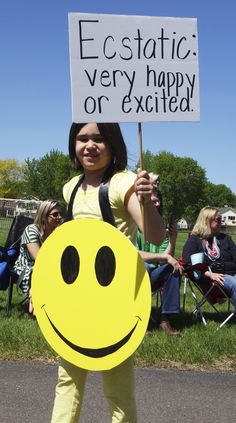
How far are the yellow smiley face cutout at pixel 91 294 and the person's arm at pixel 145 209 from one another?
106mm

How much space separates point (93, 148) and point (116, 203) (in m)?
0.30

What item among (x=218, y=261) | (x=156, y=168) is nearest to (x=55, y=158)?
(x=156, y=168)

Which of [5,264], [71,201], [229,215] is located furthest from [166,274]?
[229,215]

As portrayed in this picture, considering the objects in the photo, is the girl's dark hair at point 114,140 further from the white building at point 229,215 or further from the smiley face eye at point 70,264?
the white building at point 229,215

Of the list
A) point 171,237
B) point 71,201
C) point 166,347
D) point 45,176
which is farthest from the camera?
point 45,176

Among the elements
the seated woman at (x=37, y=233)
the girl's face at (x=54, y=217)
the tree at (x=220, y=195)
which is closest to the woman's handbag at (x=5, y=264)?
the seated woman at (x=37, y=233)

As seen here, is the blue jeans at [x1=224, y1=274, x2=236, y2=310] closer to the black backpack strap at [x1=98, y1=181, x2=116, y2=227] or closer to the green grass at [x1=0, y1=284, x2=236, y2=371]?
the green grass at [x1=0, y1=284, x2=236, y2=371]

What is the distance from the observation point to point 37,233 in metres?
6.55

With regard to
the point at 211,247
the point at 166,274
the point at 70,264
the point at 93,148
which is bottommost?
the point at 166,274

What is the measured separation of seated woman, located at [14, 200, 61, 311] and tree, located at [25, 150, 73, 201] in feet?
245

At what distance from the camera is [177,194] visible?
9006 cm

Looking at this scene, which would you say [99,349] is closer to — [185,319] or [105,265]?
[105,265]

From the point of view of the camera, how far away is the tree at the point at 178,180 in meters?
88.3

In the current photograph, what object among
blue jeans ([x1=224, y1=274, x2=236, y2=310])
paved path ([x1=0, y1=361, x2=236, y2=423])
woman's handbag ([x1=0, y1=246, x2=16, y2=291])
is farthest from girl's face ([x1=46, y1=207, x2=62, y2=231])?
blue jeans ([x1=224, y1=274, x2=236, y2=310])
